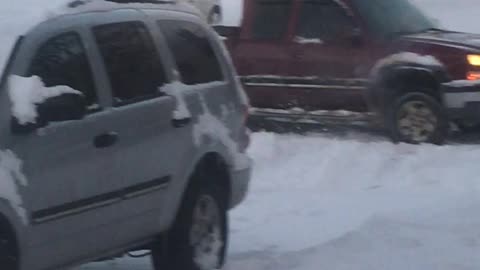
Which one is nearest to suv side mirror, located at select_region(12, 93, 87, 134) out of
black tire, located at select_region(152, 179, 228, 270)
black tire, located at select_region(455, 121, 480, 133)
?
Result: black tire, located at select_region(152, 179, 228, 270)

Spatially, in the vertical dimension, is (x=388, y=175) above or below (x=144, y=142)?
below

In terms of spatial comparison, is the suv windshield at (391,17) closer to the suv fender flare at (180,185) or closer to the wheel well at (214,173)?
the wheel well at (214,173)

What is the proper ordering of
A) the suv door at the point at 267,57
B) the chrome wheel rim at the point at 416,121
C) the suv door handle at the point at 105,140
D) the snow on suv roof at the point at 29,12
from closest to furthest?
the snow on suv roof at the point at 29,12, the suv door handle at the point at 105,140, the chrome wheel rim at the point at 416,121, the suv door at the point at 267,57

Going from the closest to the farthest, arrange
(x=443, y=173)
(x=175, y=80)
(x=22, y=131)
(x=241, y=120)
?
1. (x=22, y=131)
2. (x=175, y=80)
3. (x=241, y=120)
4. (x=443, y=173)

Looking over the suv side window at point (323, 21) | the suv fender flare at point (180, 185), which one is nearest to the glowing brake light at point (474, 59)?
the suv side window at point (323, 21)

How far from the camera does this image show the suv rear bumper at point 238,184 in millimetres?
9055

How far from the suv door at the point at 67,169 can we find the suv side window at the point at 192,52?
45.6 inches

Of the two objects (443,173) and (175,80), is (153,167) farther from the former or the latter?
(443,173)

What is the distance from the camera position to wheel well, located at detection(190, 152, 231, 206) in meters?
8.59

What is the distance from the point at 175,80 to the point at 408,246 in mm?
2158

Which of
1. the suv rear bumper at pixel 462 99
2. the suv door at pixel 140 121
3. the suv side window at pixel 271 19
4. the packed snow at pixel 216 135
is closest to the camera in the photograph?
the suv door at pixel 140 121

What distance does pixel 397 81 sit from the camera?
14.9 m

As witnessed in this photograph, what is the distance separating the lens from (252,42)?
51.1 ft

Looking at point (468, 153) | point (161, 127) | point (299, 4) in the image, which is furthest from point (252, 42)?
point (161, 127)
